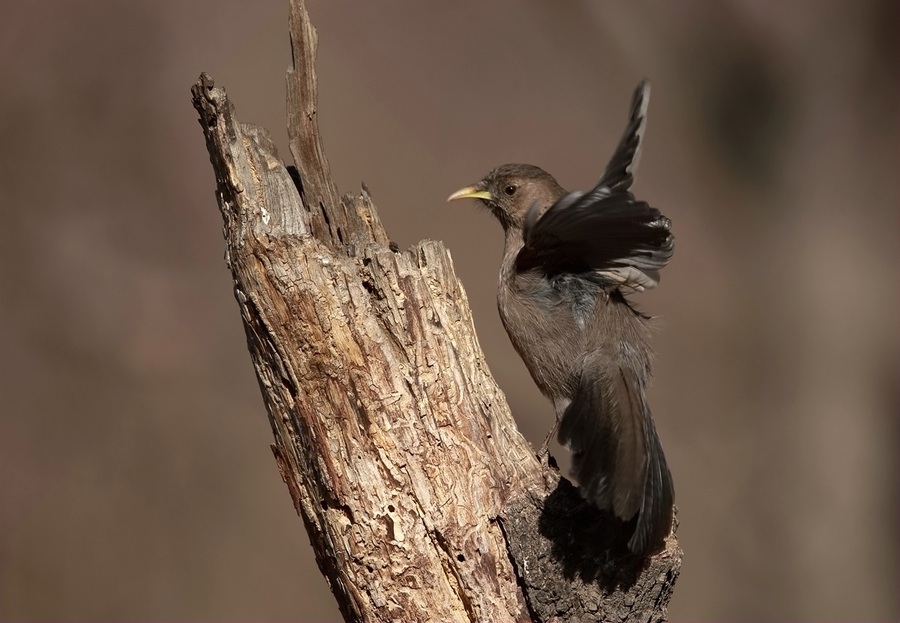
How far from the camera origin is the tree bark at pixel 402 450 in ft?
9.28

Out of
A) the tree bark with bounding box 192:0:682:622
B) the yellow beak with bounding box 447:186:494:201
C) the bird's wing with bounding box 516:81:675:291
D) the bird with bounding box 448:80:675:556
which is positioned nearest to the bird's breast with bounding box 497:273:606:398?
the bird with bounding box 448:80:675:556

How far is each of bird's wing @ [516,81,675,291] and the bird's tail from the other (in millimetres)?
446

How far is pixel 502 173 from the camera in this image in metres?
4.29

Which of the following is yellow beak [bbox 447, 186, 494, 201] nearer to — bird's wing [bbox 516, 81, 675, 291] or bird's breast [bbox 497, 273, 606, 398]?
bird's breast [bbox 497, 273, 606, 398]

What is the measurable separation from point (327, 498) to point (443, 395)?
477 millimetres

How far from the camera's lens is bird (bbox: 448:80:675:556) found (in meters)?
2.78

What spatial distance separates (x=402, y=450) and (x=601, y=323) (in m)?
A: 1.03

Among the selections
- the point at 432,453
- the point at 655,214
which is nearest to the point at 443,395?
the point at 432,453

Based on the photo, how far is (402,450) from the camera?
9.32 feet

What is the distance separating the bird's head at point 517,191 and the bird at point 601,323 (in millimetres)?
15

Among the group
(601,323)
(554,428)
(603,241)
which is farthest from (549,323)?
(603,241)

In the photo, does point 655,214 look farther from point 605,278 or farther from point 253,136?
point 253,136

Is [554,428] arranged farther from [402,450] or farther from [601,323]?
[402,450]

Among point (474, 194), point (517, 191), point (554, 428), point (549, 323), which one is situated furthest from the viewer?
point (474, 194)
